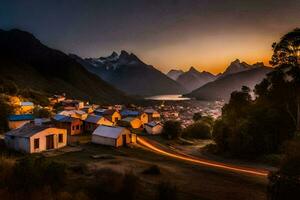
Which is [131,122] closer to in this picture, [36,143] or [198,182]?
[36,143]

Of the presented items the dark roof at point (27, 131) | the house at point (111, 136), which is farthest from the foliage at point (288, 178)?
the house at point (111, 136)

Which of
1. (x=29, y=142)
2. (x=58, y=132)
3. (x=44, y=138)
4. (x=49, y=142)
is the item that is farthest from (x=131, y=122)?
(x=29, y=142)

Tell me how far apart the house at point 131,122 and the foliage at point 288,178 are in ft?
185

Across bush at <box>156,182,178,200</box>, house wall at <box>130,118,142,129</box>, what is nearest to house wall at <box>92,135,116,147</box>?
house wall at <box>130,118,142,129</box>

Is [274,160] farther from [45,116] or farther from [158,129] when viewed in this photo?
[45,116]

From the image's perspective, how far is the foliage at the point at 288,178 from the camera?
14648 millimetres

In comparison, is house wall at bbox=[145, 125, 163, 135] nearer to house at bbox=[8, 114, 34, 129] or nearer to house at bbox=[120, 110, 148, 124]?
house at bbox=[120, 110, 148, 124]

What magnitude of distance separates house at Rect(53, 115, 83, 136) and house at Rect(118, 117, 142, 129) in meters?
17.8

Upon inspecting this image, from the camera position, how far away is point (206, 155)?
147ft

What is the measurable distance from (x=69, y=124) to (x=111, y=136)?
12307 millimetres

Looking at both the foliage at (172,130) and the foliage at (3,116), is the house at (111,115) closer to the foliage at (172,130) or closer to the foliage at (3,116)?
the foliage at (172,130)

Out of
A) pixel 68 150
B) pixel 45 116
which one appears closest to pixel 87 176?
pixel 68 150

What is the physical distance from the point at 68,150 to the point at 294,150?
27.5 metres

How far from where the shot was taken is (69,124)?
174ft
